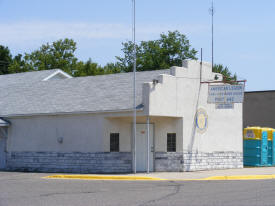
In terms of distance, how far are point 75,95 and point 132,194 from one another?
12.3 metres

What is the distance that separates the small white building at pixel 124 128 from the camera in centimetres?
2286

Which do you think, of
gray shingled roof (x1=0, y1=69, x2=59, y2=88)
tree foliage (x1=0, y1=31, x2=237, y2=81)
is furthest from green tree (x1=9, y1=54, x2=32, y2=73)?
gray shingled roof (x1=0, y1=69, x2=59, y2=88)

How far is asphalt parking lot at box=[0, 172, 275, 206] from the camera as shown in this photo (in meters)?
12.6

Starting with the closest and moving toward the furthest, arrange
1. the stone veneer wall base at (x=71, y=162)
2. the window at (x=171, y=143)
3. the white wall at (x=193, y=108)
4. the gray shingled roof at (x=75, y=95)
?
the white wall at (x=193, y=108)
the stone veneer wall base at (x=71, y=162)
the window at (x=171, y=143)
the gray shingled roof at (x=75, y=95)

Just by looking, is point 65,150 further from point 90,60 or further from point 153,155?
point 90,60

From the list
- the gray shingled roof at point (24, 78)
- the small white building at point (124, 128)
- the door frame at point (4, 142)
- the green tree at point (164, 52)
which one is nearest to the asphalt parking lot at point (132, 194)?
the small white building at point (124, 128)

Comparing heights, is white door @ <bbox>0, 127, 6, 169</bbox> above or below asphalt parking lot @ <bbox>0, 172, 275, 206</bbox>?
above

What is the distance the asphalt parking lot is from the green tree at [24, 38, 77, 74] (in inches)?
1532

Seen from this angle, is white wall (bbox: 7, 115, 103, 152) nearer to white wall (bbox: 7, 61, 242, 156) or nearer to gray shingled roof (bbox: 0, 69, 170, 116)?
white wall (bbox: 7, 61, 242, 156)

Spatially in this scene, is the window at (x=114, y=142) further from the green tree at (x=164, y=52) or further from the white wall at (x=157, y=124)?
the green tree at (x=164, y=52)

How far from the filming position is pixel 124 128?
23.6 m

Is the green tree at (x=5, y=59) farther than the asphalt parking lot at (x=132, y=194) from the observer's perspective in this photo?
Yes

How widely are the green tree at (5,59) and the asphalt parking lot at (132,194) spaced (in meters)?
42.3

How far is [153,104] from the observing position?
21875 mm
